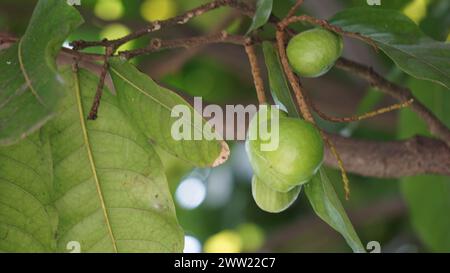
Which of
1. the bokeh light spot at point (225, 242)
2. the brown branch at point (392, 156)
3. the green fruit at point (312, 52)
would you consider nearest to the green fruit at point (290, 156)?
the green fruit at point (312, 52)

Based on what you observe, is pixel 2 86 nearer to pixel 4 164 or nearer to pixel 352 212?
pixel 4 164

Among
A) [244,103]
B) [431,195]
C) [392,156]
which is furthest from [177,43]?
[431,195]

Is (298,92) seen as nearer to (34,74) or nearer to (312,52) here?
(312,52)

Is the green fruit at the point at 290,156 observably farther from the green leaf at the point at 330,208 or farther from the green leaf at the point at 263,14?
the green leaf at the point at 263,14

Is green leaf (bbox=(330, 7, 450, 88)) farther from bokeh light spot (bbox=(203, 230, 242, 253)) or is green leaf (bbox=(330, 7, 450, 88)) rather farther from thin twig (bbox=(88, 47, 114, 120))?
bokeh light spot (bbox=(203, 230, 242, 253))

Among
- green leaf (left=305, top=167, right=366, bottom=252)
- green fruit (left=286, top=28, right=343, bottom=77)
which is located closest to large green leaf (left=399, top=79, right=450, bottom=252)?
green fruit (left=286, top=28, right=343, bottom=77)
